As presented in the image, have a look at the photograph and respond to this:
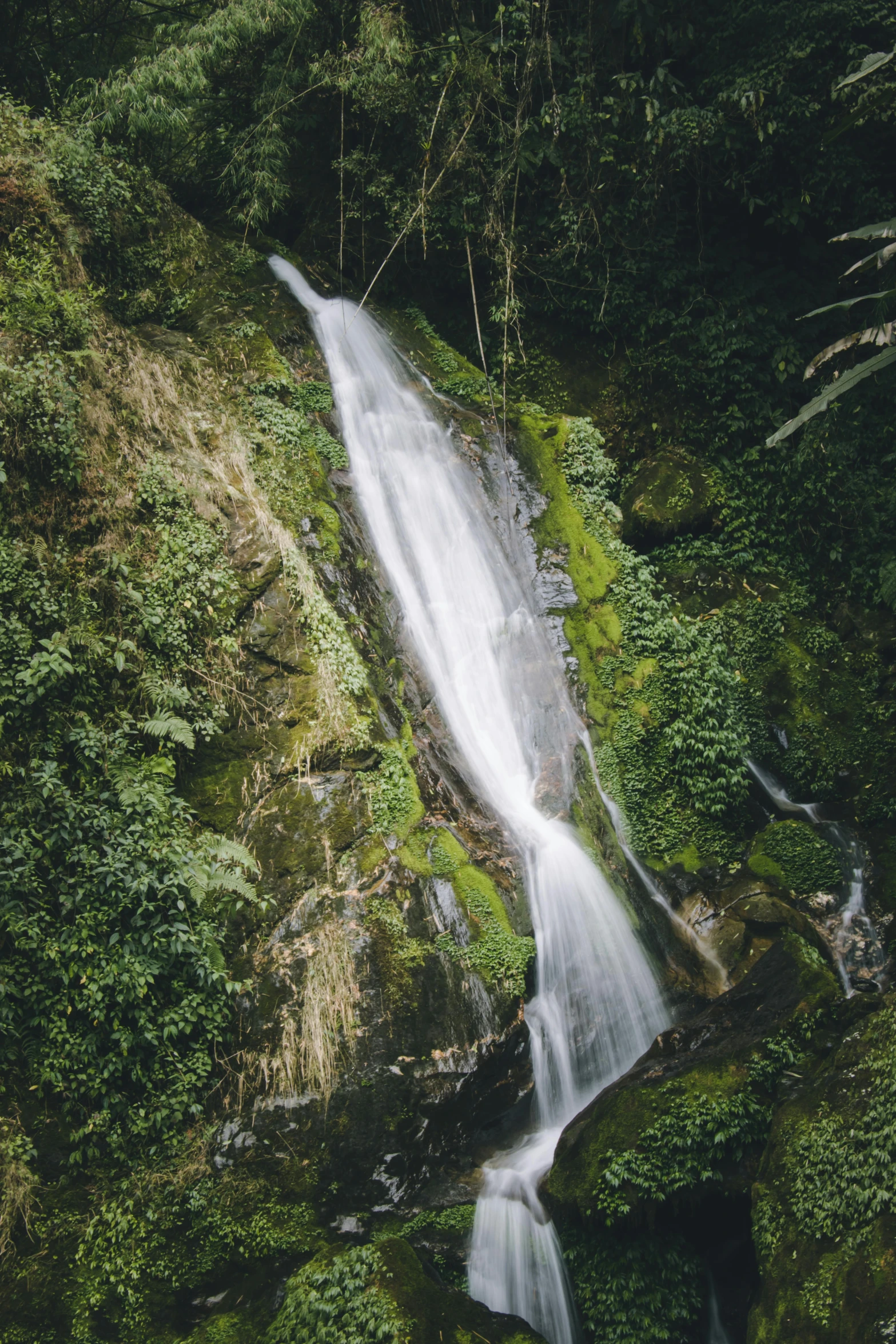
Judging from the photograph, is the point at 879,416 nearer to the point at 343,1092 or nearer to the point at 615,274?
the point at 615,274

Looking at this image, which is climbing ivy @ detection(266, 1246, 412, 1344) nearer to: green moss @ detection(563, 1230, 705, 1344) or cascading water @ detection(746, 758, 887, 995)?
green moss @ detection(563, 1230, 705, 1344)

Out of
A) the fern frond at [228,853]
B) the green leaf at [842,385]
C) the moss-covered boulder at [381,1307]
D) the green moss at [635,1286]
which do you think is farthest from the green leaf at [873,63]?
the moss-covered boulder at [381,1307]

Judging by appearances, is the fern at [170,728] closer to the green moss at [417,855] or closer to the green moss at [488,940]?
the green moss at [417,855]

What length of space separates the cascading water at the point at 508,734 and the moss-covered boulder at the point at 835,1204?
5.17 ft

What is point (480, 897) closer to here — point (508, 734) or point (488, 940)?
point (488, 940)

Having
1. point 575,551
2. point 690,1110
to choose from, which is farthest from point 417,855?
point 575,551

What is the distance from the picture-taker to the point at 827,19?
966 centimetres

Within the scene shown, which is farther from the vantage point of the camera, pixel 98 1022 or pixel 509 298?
pixel 509 298

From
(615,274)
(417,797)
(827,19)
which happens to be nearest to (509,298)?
(615,274)

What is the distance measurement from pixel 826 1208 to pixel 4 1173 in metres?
4.84

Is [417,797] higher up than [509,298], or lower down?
→ lower down

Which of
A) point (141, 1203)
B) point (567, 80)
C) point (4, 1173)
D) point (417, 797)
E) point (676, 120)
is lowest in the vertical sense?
point (141, 1203)

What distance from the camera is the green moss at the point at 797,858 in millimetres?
7824

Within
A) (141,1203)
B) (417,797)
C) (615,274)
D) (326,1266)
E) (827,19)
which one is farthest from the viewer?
(615,274)
